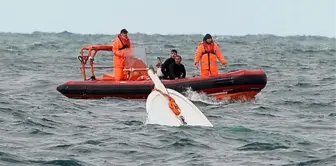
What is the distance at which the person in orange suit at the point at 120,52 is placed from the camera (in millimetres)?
21594

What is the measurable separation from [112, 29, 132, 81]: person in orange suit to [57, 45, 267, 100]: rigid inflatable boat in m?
0.13

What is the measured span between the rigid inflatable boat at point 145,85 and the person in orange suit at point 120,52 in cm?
13

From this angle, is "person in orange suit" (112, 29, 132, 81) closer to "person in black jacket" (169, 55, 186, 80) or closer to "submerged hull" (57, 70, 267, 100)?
"submerged hull" (57, 70, 267, 100)

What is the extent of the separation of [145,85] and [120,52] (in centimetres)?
165

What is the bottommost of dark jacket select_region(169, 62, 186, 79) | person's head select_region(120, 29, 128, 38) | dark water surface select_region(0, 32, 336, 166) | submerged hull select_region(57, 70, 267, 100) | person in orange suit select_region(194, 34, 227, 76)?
dark water surface select_region(0, 32, 336, 166)

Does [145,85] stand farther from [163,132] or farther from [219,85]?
[163,132]

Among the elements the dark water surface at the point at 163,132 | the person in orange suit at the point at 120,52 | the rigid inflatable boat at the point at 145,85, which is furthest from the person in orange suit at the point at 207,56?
the person in orange suit at the point at 120,52

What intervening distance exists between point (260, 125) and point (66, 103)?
6.13 meters

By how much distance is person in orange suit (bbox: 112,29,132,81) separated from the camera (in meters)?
21.6

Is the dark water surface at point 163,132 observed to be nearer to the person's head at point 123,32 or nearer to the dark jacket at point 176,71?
the dark jacket at point 176,71

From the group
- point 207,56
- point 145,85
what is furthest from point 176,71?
point 207,56

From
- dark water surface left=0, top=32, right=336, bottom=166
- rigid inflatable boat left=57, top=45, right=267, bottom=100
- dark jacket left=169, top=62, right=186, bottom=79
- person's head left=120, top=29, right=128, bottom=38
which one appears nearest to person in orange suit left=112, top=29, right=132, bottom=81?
person's head left=120, top=29, right=128, bottom=38

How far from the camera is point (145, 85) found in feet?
66.8

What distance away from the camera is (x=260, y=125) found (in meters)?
15.5
